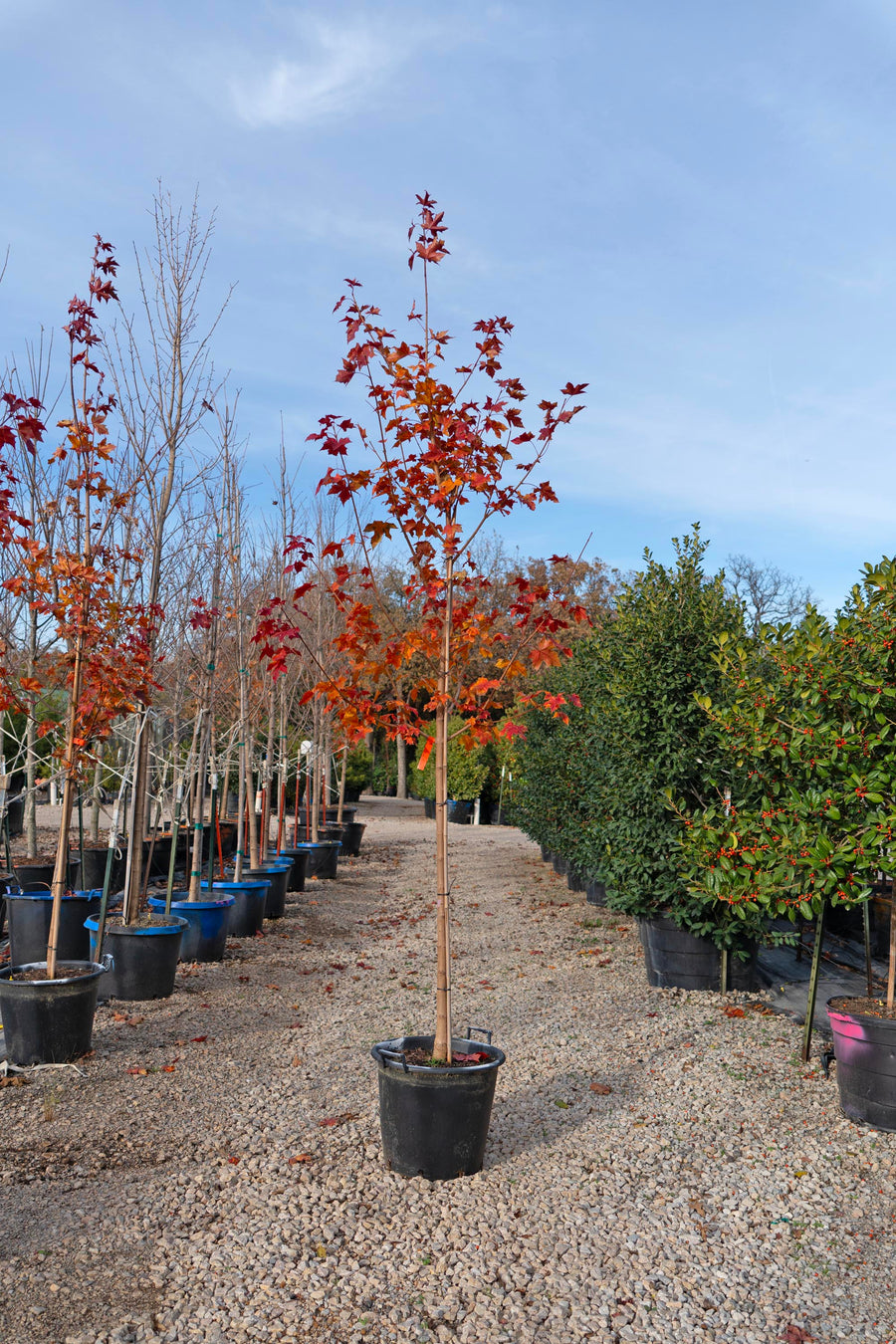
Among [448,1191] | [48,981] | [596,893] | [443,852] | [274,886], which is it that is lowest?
[448,1191]

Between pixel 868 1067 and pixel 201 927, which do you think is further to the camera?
pixel 201 927

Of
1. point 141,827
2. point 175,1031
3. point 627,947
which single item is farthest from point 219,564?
point 627,947

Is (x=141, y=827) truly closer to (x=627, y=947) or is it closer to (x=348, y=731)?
(x=348, y=731)

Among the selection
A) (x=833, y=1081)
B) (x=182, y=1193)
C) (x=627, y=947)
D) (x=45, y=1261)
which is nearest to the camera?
(x=45, y=1261)

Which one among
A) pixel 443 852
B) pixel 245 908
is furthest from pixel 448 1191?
pixel 245 908

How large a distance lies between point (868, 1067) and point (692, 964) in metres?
2.17

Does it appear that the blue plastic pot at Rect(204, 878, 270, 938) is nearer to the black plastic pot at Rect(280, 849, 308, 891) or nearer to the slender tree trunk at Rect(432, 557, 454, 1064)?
the black plastic pot at Rect(280, 849, 308, 891)

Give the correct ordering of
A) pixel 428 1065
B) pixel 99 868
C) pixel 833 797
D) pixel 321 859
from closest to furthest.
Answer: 1. pixel 428 1065
2. pixel 833 797
3. pixel 99 868
4. pixel 321 859

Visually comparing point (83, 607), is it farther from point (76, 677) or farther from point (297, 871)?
point (297, 871)

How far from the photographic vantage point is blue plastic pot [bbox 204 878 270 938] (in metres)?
7.62

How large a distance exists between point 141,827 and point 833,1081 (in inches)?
171

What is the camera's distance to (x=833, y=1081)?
4.31m

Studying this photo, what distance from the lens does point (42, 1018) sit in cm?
439

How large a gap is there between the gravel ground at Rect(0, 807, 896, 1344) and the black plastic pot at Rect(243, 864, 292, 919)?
8.85 feet
